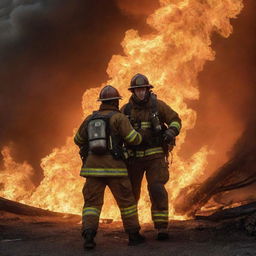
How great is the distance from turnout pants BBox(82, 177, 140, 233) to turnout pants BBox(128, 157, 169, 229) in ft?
1.35

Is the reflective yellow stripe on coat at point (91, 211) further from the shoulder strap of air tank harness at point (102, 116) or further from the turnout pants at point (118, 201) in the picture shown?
the shoulder strap of air tank harness at point (102, 116)

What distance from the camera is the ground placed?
4.11 meters

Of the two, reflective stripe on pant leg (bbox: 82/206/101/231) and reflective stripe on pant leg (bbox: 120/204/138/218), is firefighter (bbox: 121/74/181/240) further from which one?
reflective stripe on pant leg (bbox: 82/206/101/231)

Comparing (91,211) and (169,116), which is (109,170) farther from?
(169,116)

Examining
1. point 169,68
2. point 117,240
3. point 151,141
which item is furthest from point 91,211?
point 169,68

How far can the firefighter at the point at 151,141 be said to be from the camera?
494cm

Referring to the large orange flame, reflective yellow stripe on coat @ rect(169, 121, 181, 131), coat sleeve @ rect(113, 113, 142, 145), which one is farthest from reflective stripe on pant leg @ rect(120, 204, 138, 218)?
the large orange flame

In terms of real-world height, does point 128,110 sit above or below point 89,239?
above

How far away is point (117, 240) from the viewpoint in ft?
16.3

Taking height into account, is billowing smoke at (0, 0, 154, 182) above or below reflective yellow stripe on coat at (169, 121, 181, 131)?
above

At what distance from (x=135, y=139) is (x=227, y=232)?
1999mm

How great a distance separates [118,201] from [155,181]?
66 centimetres

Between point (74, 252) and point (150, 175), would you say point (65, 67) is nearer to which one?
point (150, 175)

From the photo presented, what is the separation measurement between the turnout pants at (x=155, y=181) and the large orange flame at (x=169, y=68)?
290 centimetres
